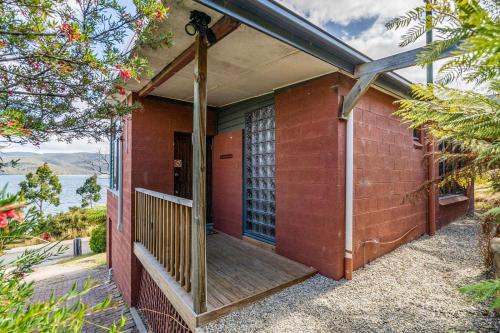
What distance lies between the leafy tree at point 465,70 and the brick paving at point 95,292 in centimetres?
555

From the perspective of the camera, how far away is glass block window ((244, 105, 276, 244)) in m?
4.75

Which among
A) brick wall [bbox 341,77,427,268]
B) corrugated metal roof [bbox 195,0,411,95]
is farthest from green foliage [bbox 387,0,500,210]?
brick wall [bbox 341,77,427,268]

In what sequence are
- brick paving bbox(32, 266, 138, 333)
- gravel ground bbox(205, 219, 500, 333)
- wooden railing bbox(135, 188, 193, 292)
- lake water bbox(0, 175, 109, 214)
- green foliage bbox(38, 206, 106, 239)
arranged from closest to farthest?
lake water bbox(0, 175, 109, 214), gravel ground bbox(205, 219, 500, 333), wooden railing bbox(135, 188, 193, 292), brick paving bbox(32, 266, 138, 333), green foliage bbox(38, 206, 106, 239)

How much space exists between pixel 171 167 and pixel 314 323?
398cm

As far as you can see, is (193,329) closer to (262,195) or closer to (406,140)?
(262,195)

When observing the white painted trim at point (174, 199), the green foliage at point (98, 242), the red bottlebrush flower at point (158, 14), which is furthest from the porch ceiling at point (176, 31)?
the green foliage at point (98, 242)

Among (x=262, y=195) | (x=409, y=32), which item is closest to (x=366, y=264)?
(x=262, y=195)

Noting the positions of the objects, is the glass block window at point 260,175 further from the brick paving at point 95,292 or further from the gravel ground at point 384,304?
the brick paving at point 95,292

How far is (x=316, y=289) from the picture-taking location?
130 inches

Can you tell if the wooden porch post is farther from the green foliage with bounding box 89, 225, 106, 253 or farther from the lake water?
the green foliage with bounding box 89, 225, 106, 253

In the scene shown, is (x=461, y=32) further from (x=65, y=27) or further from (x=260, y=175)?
(x=260, y=175)

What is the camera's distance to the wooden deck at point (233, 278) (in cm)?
278

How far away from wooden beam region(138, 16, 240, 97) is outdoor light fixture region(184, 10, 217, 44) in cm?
8

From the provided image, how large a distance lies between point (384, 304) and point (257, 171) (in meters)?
3.00
